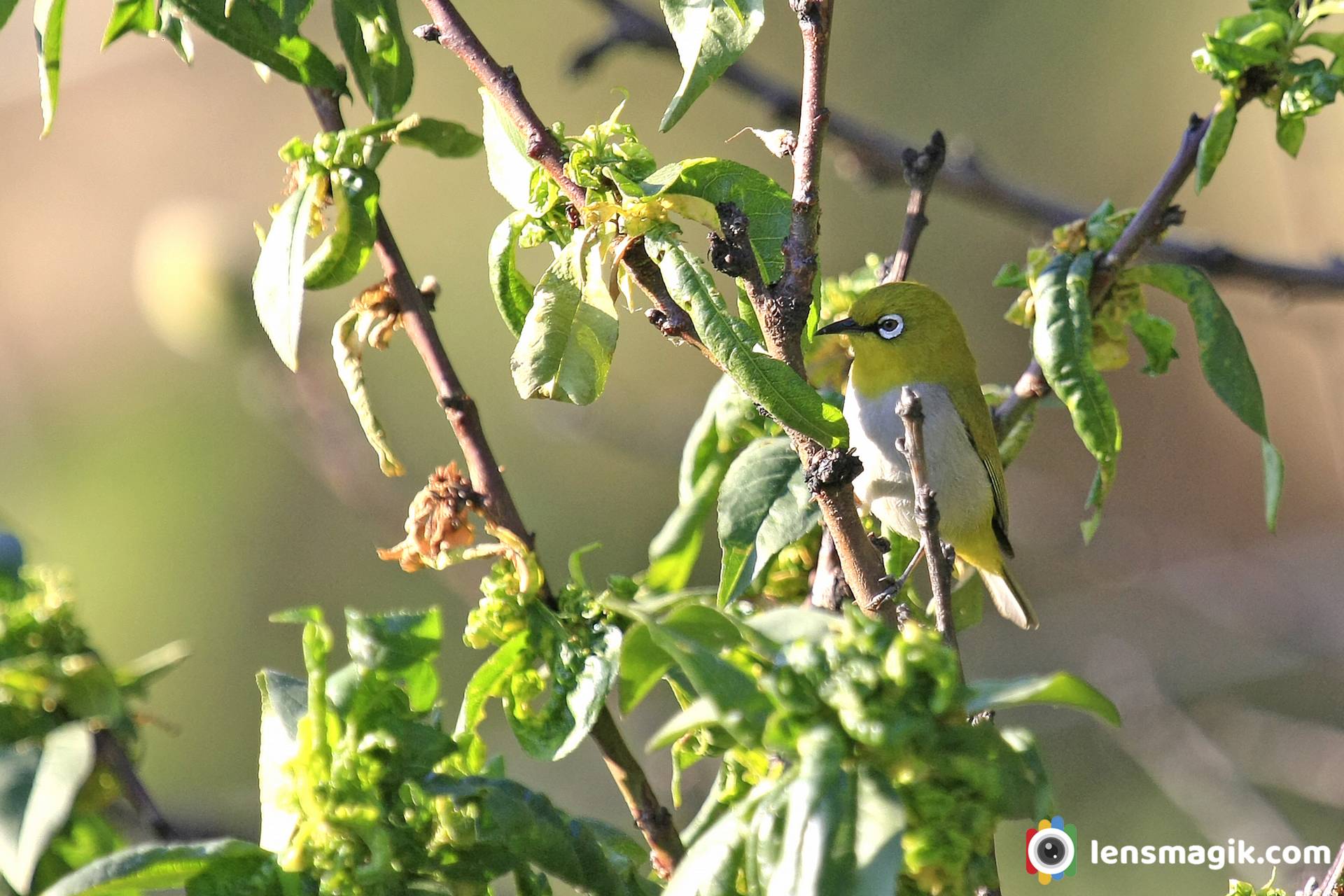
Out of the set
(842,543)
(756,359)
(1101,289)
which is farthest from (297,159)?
(1101,289)

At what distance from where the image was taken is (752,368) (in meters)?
1.00

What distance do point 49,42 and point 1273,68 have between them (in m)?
1.35

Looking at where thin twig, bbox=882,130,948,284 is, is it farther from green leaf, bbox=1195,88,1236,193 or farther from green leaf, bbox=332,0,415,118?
green leaf, bbox=332,0,415,118

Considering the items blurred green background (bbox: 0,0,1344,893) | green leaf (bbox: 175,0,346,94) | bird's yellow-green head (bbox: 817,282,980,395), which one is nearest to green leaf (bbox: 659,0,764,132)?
green leaf (bbox: 175,0,346,94)

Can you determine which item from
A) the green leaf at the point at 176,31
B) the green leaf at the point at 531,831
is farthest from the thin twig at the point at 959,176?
the green leaf at the point at 531,831

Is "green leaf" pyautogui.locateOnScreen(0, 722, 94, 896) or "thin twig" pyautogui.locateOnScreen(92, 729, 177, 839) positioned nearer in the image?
"green leaf" pyautogui.locateOnScreen(0, 722, 94, 896)

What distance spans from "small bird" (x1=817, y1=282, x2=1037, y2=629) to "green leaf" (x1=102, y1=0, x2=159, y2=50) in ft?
5.40

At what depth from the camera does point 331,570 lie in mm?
5695

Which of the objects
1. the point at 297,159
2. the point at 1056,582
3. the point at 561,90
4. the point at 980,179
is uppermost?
the point at 561,90

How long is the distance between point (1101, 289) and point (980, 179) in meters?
1.10

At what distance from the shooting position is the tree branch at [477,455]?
49.3 inches

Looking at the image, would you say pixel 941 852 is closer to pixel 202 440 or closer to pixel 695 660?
pixel 695 660

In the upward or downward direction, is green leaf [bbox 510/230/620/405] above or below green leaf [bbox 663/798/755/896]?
above

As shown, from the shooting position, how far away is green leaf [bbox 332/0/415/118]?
1330mm
